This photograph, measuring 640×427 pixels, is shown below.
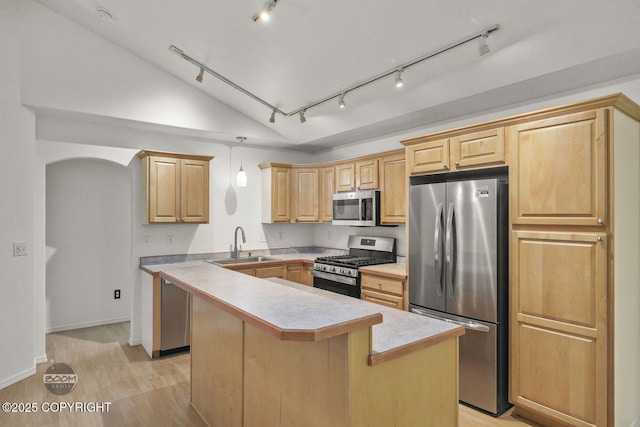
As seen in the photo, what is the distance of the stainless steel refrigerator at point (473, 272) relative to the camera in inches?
107

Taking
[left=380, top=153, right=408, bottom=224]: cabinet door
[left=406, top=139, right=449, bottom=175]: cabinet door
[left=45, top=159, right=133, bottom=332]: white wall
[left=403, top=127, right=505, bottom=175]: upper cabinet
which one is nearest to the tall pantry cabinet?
[left=403, top=127, right=505, bottom=175]: upper cabinet

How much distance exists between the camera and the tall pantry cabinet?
7.38ft

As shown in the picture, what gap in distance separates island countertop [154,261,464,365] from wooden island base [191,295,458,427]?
0.06 meters

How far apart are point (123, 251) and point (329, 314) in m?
4.53

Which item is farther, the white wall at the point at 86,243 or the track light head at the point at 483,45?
the white wall at the point at 86,243

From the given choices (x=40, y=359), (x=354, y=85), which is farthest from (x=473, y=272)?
(x=40, y=359)

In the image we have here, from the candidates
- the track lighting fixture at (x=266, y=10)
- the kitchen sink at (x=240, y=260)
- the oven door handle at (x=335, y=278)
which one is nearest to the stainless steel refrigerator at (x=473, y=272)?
the oven door handle at (x=335, y=278)

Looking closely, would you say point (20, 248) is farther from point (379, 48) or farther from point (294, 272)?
point (379, 48)

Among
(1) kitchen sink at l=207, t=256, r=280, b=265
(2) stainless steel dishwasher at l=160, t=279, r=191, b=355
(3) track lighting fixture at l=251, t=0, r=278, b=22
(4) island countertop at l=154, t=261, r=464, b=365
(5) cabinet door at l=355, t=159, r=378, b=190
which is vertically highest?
(3) track lighting fixture at l=251, t=0, r=278, b=22

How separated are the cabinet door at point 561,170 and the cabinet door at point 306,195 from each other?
284cm

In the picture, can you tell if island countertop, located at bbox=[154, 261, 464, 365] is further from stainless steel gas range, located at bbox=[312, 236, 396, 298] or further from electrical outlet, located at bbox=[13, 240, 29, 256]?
electrical outlet, located at bbox=[13, 240, 29, 256]

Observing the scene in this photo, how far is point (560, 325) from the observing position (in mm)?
2428

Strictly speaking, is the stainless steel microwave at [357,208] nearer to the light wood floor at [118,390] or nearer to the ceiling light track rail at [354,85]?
the ceiling light track rail at [354,85]

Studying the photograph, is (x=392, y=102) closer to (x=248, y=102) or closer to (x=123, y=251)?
(x=248, y=102)
